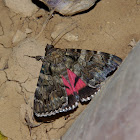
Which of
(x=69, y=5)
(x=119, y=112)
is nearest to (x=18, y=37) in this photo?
(x=69, y=5)

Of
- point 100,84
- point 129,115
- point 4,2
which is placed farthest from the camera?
point 4,2

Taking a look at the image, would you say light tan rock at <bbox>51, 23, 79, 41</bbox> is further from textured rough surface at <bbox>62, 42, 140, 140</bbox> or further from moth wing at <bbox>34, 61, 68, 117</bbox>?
textured rough surface at <bbox>62, 42, 140, 140</bbox>

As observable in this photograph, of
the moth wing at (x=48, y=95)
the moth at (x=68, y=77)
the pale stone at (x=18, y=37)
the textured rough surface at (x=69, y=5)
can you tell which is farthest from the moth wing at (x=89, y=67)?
the pale stone at (x=18, y=37)

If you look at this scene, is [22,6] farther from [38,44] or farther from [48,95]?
[48,95]

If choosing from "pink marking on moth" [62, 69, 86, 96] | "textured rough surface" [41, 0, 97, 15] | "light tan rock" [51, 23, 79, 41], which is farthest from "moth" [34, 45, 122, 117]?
"textured rough surface" [41, 0, 97, 15]

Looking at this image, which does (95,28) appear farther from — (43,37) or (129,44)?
(43,37)

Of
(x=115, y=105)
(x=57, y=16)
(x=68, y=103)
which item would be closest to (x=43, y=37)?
(x=57, y=16)
